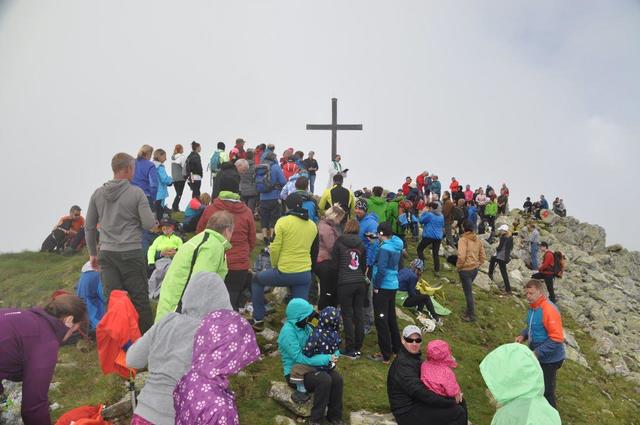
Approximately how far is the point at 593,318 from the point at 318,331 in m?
19.2

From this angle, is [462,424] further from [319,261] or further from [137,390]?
[137,390]

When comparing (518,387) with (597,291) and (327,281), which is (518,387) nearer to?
(327,281)

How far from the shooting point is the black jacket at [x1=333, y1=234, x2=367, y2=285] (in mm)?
8656

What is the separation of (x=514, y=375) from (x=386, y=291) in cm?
434

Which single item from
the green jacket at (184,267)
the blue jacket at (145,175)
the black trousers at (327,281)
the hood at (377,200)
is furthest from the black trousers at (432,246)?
the green jacket at (184,267)

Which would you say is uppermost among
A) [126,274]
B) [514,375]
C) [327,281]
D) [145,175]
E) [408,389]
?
[145,175]

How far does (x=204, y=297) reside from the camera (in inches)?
173

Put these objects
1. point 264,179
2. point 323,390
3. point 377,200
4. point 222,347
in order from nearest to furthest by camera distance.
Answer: point 222,347 → point 323,390 → point 264,179 → point 377,200

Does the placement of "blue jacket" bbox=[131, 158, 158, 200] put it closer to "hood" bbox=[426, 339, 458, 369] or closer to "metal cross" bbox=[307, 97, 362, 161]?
"hood" bbox=[426, 339, 458, 369]

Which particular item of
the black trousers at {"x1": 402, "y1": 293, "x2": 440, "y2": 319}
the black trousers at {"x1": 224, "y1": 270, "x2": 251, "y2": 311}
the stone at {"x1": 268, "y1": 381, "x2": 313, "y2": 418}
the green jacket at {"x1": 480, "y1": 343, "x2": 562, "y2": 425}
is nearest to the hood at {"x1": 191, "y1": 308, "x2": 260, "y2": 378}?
the green jacket at {"x1": 480, "y1": 343, "x2": 562, "y2": 425}

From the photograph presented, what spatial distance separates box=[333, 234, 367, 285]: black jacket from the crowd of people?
0.02 metres

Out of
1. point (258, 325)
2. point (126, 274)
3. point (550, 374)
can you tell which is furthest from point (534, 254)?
point (126, 274)

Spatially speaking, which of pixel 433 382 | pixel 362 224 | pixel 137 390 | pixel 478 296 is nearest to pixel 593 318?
pixel 478 296

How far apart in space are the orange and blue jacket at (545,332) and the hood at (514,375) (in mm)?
2931
